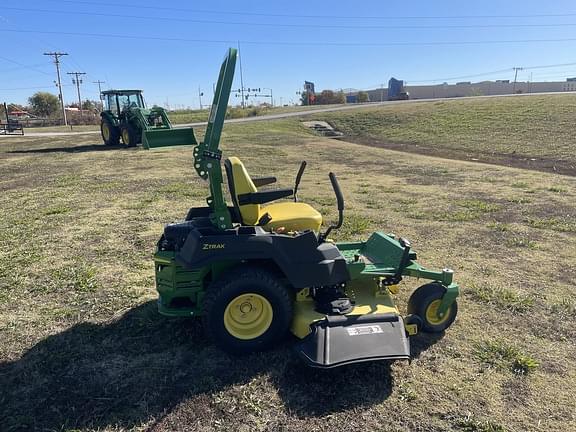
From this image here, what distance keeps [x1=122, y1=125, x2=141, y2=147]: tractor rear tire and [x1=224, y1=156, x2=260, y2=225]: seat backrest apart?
15285mm

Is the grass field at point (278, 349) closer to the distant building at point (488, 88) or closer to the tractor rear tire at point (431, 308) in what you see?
the tractor rear tire at point (431, 308)

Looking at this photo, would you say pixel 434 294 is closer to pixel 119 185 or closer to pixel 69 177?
pixel 119 185

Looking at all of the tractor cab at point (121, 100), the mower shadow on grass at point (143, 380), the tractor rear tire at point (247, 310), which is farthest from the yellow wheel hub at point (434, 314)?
the tractor cab at point (121, 100)

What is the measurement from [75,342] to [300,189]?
6.23m

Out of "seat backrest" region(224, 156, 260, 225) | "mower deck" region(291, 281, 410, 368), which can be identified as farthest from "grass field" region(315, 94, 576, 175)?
"seat backrest" region(224, 156, 260, 225)

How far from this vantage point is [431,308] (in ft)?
11.8

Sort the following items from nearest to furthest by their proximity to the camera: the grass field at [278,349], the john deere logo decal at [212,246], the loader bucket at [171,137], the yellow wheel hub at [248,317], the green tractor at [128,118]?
the grass field at [278,349] < the john deere logo decal at [212,246] < the yellow wheel hub at [248,317] < the loader bucket at [171,137] < the green tractor at [128,118]

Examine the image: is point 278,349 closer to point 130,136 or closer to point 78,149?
point 130,136

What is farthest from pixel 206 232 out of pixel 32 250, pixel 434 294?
pixel 32 250

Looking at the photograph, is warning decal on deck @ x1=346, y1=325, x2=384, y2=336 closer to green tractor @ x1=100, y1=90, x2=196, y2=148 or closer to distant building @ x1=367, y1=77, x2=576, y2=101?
green tractor @ x1=100, y1=90, x2=196, y2=148

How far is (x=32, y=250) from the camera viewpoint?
558cm

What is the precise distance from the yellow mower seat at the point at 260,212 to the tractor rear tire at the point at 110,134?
53.8 feet

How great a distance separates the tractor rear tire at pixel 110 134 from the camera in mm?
18469

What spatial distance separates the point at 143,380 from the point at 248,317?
81cm
